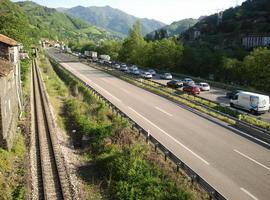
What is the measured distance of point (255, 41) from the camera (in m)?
127

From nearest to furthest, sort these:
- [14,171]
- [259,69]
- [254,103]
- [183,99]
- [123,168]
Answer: [123,168]
[14,171]
[254,103]
[183,99]
[259,69]

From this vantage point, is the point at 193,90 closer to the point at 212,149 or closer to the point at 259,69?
the point at 259,69

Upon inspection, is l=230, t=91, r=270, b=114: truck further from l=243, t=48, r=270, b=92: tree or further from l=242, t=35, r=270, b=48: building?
l=242, t=35, r=270, b=48: building

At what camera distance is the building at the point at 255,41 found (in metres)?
124

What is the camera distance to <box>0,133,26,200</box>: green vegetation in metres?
16.6

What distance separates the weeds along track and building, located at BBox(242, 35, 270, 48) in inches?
4097

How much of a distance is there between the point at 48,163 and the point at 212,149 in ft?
31.9

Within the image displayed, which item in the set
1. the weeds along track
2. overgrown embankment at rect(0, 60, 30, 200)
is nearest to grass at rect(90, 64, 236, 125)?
the weeds along track

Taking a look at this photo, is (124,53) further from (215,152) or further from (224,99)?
(215,152)

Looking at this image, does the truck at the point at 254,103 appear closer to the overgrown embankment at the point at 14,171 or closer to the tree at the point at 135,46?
the overgrown embankment at the point at 14,171

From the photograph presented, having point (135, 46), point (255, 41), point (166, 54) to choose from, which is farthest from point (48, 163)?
point (255, 41)

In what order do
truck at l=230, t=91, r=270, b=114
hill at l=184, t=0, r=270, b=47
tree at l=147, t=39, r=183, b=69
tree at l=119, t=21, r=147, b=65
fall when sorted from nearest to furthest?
truck at l=230, t=91, r=270, b=114
tree at l=147, t=39, r=183, b=69
tree at l=119, t=21, r=147, b=65
hill at l=184, t=0, r=270, b=47

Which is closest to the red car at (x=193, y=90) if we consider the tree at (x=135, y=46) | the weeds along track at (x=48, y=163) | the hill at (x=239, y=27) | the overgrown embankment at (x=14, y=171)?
the weeds along track at (x=48, y=163)

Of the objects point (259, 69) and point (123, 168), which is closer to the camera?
point (123, 168)
